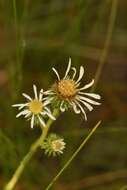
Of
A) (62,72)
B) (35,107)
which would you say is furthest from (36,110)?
(62,72)

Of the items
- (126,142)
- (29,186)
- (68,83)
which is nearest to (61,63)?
(126,142)

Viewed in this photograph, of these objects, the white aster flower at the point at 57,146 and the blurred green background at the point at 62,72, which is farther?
the blurred green background at the point at 62,72

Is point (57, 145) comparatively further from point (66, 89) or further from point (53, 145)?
point (66, 89)

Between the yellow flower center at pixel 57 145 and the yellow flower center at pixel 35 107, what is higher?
the yellow flower center at pixel 35 107

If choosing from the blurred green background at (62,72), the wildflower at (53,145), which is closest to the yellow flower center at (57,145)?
the wildflower at (53,145)

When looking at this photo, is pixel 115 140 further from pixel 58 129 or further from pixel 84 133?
pixel 84 133

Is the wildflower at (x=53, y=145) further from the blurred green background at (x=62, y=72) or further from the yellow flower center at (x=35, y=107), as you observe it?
the blurred green background at (x=62, y=72)
